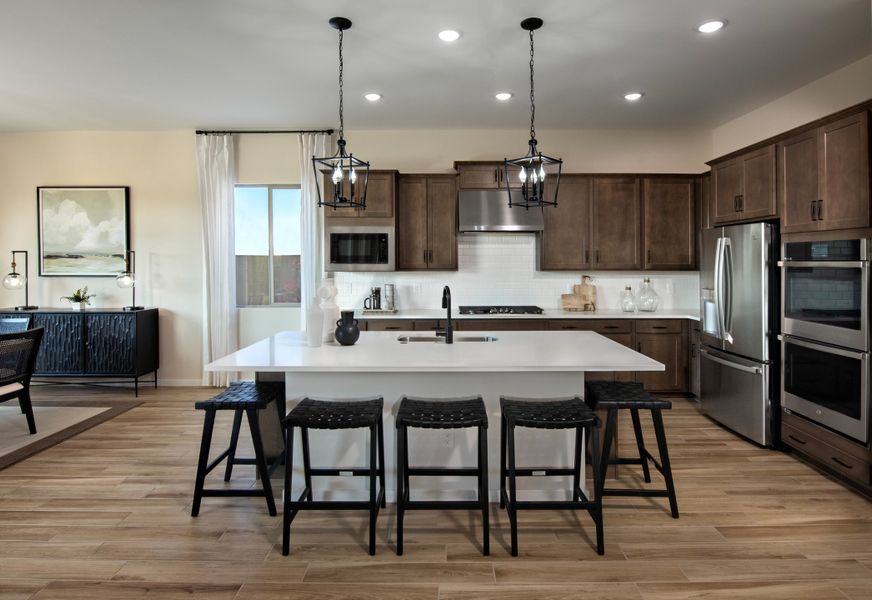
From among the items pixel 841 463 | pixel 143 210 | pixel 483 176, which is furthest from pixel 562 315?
pixel 143 210

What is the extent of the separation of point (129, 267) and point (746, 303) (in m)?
6.08

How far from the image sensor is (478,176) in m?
5.50

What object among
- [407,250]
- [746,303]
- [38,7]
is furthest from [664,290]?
[38,7]

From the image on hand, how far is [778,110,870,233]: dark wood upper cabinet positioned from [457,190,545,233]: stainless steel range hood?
219 centimetres

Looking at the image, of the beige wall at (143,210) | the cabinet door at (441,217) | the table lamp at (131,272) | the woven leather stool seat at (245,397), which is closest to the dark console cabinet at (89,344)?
the table lamp at (131,272)

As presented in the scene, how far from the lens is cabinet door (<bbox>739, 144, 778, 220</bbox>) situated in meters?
3.89

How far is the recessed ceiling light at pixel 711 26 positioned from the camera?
10.8ft

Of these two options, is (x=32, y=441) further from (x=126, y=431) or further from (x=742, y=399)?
(x=742, y=399)

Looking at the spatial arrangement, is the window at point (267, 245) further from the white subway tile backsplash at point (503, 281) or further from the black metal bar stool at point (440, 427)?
the black metal bar stool at point (440, 427)

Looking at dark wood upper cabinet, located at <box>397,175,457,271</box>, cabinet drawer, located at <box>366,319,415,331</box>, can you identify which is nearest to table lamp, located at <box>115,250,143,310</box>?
cabinet drawer, located at <box>366,319,415,331</box>

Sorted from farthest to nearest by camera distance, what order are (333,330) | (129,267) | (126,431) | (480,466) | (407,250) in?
(129,267) < (407,250) < (126,431) < (333,330) < (480,466)

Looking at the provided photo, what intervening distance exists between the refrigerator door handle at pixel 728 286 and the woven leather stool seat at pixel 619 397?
1.66 meters

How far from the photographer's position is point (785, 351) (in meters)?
3.77

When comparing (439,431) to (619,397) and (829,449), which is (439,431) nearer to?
(619,397)
